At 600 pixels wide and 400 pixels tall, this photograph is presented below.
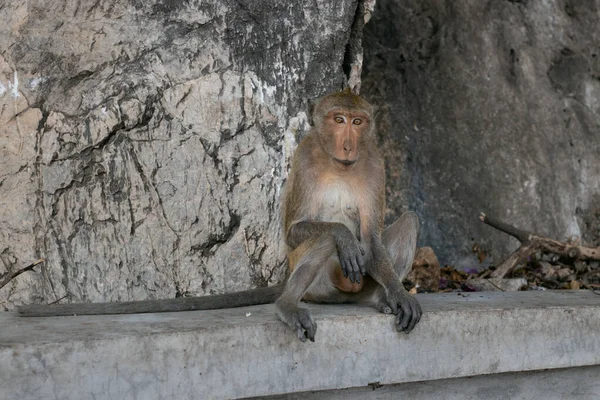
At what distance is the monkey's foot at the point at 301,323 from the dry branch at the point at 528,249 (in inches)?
91.0

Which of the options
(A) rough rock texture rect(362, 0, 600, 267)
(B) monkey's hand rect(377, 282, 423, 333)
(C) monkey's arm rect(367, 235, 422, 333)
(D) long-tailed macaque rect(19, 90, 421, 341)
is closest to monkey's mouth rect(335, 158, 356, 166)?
(D) long-tailed macaque rect(19, 90, 421, 341)

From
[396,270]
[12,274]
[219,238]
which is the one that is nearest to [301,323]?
[396,270]

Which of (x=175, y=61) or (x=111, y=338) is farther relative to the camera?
(x=175, y=61)

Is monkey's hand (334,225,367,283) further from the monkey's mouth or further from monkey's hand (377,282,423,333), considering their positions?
the monkey's mouth

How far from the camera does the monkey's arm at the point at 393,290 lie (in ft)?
11.4

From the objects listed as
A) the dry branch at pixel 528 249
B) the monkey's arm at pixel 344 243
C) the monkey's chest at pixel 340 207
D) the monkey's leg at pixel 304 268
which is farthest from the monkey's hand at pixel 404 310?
the dry branch at pixel 528 249

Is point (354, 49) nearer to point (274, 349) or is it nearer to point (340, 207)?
point (340, 207)

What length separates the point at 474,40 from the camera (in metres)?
5.99

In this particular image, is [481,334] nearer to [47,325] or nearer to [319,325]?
[319,325]

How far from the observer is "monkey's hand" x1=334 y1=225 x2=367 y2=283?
3.48 m

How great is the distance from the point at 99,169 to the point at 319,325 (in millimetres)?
1392

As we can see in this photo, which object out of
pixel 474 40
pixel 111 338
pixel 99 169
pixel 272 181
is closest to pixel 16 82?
pixel 99 169

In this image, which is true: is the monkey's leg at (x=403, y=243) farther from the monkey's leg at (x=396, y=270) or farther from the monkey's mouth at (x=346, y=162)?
the monkey's mouth at (x=346, y=162)

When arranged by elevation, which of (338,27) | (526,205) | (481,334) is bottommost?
(481,334)
